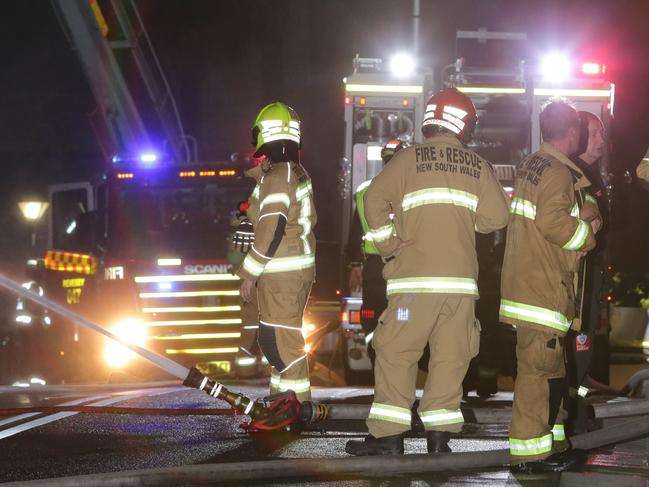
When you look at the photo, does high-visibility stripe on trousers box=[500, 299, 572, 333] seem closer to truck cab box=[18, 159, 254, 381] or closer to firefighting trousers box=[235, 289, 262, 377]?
firefighting trousers box=[235, 289, 262, 377]

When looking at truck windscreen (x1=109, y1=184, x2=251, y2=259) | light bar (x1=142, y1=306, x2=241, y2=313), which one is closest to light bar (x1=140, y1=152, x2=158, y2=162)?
truck windscreen (x1=109, y1=184, x2=251, y2=259)

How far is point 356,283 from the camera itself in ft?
36.1

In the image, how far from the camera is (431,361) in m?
5.96

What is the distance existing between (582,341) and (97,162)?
76.5 feet

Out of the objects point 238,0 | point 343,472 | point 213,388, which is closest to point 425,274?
point 343,472

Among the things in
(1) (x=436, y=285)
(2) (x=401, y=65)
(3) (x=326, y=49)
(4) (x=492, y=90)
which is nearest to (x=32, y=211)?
(2) (x=401, y=65)

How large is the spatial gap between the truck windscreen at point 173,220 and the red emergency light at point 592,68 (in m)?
3.88

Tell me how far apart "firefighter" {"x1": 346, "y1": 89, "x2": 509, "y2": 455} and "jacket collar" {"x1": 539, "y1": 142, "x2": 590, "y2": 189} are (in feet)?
1.02

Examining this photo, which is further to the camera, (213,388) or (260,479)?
(213,388)

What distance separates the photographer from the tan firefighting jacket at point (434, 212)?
598 cm

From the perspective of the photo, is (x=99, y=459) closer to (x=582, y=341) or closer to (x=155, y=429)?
(x=155, y=429)

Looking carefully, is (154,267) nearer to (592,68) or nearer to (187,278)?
(187,278)

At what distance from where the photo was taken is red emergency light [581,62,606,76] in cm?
1316

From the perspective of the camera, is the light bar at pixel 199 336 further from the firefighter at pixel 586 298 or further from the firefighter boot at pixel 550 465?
the firefighter boot at pixel 550 465
